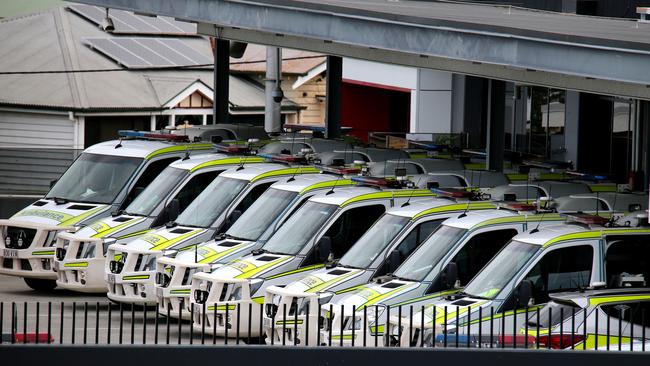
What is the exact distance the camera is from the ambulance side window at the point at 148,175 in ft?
84.0

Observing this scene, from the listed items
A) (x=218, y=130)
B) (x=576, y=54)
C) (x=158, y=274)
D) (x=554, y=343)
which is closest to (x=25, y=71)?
(x=218, y=130)

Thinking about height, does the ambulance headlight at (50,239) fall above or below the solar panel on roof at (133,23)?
below

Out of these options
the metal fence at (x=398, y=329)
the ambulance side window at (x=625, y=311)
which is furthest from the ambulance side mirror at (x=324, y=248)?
the ambulance side window at (x=625, y=311)

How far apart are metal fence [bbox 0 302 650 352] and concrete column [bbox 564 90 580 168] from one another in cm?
1814

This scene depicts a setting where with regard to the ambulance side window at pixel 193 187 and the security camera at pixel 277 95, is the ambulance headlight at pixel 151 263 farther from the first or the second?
the security camera at pixel 277 95

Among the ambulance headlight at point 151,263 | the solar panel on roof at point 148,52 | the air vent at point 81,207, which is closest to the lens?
the ambulance headlight at point 151,263

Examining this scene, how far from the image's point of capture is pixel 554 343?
15117 mm

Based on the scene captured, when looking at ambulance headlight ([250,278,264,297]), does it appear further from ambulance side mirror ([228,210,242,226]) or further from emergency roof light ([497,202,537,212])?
emergency roof light ([497,202,537,212])

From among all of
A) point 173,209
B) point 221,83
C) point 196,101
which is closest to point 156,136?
point 173,209

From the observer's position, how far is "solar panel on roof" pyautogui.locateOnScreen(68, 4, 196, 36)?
170ft

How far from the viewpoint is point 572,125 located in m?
37.5

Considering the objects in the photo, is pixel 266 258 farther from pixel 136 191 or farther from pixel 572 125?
pixel 572 125

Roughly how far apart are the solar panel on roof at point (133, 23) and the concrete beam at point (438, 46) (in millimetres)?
22751

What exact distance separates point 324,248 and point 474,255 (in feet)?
7.51
